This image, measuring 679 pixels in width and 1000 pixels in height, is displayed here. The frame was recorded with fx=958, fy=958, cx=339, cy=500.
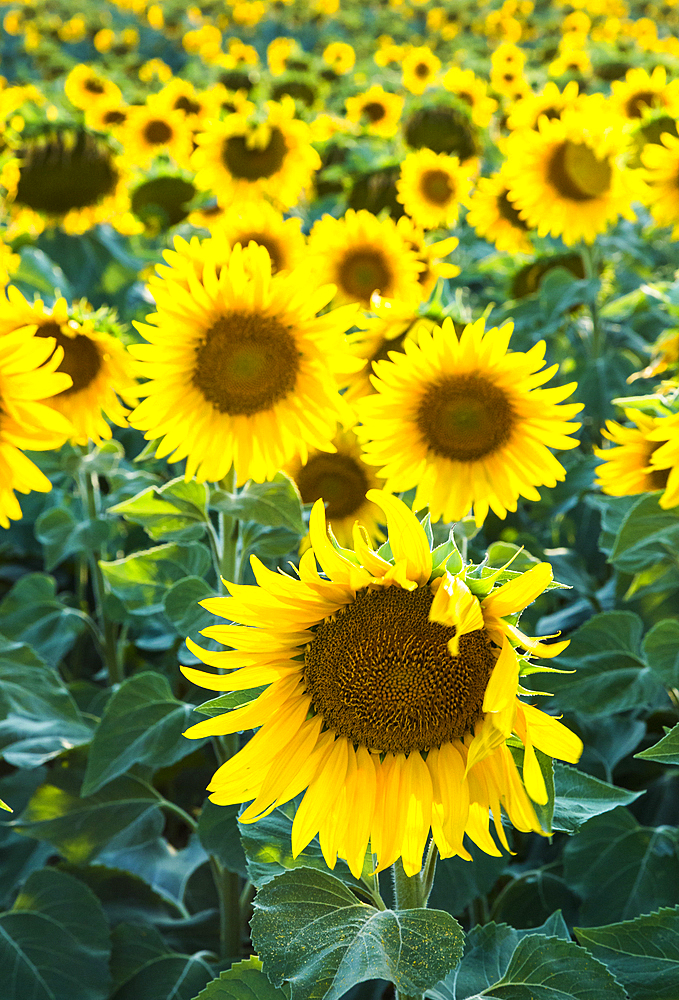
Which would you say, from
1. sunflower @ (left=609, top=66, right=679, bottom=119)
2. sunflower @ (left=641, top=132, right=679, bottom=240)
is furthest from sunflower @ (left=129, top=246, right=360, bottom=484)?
sunflower @ (left=609, top=66, right=679, bottom=119)

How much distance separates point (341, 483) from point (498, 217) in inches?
63.4

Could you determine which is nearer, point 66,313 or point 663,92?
point 66,313

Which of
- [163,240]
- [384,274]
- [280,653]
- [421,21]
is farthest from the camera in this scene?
[421,21]

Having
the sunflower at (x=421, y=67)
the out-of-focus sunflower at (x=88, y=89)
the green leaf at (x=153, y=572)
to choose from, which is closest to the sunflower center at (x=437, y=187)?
the green leaf at (x=153, y=572)

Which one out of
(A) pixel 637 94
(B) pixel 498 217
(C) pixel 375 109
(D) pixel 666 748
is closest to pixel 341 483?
(D) pixel 666 748

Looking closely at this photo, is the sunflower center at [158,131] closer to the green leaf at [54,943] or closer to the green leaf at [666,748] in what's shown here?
the green leaf at [54,943]

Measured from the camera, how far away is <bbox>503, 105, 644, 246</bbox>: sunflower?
7.86ft

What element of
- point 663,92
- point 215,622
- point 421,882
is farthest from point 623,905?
point 663,92

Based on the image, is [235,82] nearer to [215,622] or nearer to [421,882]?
[215,622]

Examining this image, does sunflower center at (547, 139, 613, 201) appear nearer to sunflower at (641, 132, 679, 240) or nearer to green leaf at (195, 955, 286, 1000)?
sunflower at (641, 132, 679, 240)

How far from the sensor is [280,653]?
0.92 metres

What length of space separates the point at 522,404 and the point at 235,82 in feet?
14.7

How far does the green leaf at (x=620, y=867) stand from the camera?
1.43 metres

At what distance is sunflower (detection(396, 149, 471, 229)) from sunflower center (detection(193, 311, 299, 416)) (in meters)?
1.61
